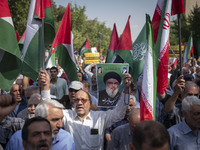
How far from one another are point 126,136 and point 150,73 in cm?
89

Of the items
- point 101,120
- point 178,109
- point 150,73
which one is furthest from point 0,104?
point 178,109

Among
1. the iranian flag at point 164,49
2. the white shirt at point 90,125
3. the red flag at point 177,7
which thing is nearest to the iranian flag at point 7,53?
the white shirt at point 90,125

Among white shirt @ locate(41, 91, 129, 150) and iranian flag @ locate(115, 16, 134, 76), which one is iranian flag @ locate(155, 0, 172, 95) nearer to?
white shirt @ locate(41, 91, 129, 150)

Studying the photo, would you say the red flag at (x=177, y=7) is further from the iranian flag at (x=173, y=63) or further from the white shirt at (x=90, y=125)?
the iranian flag at (x=173, y=63)

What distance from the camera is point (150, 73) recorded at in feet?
11.5

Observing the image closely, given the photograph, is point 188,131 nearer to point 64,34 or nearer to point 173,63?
point 64,34

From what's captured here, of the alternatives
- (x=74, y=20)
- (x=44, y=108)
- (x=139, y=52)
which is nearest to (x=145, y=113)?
(x=44, y=108)

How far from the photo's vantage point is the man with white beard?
167 inches

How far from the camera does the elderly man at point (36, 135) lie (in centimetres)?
251

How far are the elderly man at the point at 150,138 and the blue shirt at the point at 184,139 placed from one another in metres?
1.31

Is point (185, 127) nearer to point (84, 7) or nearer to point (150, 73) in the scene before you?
point (150, 73)

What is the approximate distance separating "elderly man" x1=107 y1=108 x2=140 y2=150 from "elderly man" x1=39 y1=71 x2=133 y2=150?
0.73ft

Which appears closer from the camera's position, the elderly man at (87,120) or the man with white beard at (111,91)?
the elderly man at (87,120)

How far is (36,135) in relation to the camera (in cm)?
255
